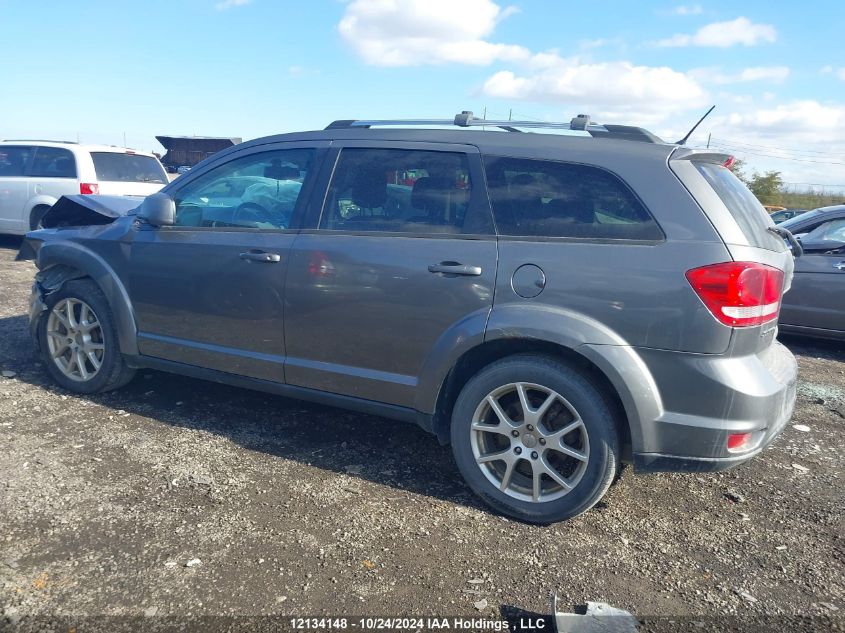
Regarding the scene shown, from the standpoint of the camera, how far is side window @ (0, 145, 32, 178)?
10743mm

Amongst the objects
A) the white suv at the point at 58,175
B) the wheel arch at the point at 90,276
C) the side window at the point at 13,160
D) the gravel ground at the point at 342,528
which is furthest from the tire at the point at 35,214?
the gravel ground at the point at 342,528

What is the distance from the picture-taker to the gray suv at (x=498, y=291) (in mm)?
2980

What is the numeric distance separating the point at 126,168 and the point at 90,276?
22.0ft

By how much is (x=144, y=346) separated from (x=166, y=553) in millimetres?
1851

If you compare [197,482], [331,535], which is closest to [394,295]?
[331,535]

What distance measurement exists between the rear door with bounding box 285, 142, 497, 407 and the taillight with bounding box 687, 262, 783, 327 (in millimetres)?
947

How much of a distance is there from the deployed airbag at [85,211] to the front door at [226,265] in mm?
642

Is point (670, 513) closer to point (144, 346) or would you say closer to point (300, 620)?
point (300, 620)

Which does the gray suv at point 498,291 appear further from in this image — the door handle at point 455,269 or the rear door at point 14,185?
the rear door at point 14,185

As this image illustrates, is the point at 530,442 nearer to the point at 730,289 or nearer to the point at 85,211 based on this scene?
the point at 730,289

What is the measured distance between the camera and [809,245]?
666 cm

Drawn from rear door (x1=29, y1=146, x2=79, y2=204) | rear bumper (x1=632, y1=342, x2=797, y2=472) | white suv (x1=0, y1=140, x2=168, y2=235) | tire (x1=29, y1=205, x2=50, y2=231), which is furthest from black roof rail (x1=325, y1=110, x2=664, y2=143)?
tire (x1=29, y1=205, x2=50, y2=231)

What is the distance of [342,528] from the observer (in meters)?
3.15

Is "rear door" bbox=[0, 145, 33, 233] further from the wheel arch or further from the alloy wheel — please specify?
the alloy wheel
